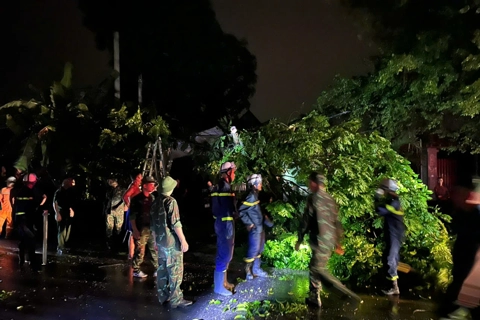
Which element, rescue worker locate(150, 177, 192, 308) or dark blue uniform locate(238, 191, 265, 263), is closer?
rescue worker locate(150, 177, 192, 308)

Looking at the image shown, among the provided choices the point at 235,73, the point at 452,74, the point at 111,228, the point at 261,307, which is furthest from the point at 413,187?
the point at 235,73

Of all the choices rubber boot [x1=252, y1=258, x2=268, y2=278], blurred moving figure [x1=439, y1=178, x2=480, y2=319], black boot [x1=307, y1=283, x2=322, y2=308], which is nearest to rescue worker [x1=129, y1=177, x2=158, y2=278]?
rubber boot [x1=252, y1=258, x2=268, y2=278]

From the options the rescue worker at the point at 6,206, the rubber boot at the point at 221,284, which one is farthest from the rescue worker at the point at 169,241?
the rescue worker at the point at 6,206

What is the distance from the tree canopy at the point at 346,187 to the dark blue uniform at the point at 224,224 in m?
1.92

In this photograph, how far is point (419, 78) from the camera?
9070 mm

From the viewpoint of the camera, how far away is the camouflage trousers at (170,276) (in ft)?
19.1

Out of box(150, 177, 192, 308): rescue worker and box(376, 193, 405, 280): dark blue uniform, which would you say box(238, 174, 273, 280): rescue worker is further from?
box(376, 193, 405, 280): dark blue uniform

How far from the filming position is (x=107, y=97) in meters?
14.0

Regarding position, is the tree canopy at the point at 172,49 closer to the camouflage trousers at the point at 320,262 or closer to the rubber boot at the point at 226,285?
the rubber boot at the point at 226,285

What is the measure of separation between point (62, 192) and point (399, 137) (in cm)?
786

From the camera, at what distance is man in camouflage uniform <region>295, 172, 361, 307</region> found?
5453 mm

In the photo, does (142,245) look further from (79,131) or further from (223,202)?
(79,131)

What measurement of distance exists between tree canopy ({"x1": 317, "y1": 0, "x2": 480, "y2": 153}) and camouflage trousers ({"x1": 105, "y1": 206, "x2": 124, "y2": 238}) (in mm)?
5442

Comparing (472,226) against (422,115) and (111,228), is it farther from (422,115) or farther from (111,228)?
(111,228)
